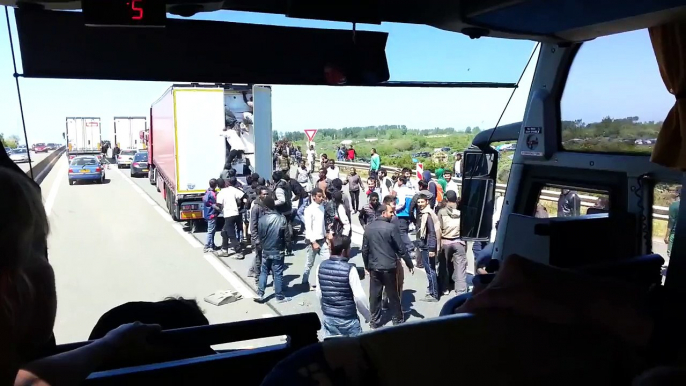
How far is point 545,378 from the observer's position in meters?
1.54

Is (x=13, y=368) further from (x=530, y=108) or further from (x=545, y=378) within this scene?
(x=530, y=108)

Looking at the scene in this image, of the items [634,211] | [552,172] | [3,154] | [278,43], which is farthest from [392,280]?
[3,154]

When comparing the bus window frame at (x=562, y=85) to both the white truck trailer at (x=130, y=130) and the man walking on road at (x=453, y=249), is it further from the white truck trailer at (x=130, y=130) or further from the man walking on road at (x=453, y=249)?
the white truck trailer at (x=130, y=130)

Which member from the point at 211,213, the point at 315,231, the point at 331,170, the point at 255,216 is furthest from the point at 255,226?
the point at 331,170

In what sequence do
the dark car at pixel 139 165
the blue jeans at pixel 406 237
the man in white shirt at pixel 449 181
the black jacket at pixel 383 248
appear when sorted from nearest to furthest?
1. the black jacket at pixel 383 248
2. the blue jeans at pixel 406 237
3. the man in white shirt at pixel 449 181
4. the dark car at pixel 139 165

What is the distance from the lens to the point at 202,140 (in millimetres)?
15367

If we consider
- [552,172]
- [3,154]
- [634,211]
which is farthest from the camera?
[552,172]

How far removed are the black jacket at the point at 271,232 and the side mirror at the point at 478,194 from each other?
4.77 m

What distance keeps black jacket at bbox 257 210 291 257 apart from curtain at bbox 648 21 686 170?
19.0 ft

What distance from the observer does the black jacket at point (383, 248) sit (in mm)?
7472

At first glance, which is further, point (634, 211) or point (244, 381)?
point (634, 211)

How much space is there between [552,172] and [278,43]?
98.9 inches

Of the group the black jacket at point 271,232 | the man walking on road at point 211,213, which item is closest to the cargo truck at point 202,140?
the man walking on road at point 211,213

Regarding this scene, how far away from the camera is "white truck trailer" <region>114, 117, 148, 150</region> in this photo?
23172 mm
